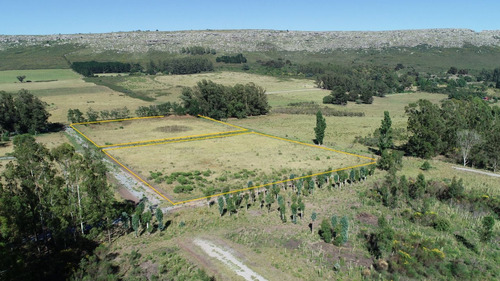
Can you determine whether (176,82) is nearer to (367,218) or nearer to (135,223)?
(135,223)

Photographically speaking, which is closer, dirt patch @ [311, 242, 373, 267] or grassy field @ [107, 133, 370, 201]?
dirt patch @ [311, 242, 373, 267]

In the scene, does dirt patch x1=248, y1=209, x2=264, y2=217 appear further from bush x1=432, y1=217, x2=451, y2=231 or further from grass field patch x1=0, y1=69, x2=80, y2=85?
grass field patch x1=0, y1=69, x2=80, y2=85

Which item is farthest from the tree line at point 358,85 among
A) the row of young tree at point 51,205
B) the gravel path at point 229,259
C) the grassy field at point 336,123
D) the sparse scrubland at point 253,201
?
the row of young tree at point 51,205

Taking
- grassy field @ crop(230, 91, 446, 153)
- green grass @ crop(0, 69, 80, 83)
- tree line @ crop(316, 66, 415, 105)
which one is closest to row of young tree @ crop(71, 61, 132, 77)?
green grass @ crop(0, 69, 80, 83)

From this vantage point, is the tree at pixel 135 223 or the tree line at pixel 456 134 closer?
the tree at pixel 135 223

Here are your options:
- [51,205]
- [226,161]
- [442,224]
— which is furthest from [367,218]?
[51,205]

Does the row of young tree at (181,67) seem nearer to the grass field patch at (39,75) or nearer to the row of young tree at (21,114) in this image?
the grass field patch at (39,75)
